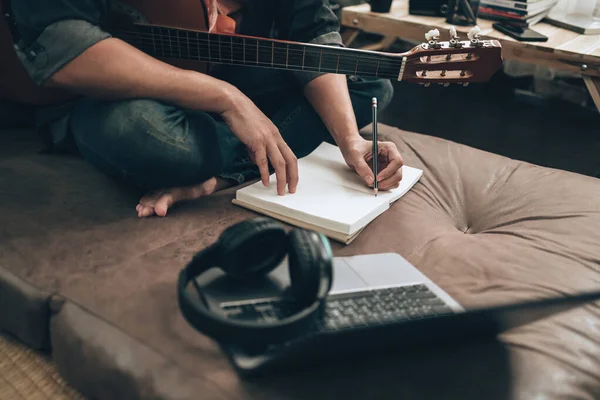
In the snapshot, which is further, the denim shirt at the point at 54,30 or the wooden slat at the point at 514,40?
the wooden slat at the point at 514,40

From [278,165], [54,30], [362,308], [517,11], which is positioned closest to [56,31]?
[54,30]

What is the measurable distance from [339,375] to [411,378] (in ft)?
0.26

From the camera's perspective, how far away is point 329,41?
119 centimetres

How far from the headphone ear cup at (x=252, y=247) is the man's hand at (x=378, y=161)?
1.16ft

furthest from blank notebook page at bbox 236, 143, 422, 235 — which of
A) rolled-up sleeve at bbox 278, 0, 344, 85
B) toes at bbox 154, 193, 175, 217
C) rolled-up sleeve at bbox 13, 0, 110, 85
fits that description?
rolled-up sleeve at bbox 13, 0, 110, 85

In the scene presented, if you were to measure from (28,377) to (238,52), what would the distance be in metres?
0.61

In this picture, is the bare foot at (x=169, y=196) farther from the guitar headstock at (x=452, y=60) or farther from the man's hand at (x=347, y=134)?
the guitar headstock at (x=452, y=60)

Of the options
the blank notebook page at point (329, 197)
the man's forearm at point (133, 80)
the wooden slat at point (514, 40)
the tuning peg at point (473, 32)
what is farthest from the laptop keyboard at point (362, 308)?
the wooden slat at point (514, 40)

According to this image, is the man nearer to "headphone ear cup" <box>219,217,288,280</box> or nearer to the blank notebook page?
the blank notebook page

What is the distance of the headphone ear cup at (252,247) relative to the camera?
0.62 metres

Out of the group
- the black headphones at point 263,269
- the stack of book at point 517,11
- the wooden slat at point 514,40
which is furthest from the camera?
the stack of book at point 517,11

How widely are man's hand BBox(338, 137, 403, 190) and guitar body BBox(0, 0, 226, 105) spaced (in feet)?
1.05

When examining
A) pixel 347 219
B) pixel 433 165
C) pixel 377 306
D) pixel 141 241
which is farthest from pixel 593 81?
pixel 141 241

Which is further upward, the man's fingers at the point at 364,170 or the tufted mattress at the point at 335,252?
the man's fingers at the point at 364,170
